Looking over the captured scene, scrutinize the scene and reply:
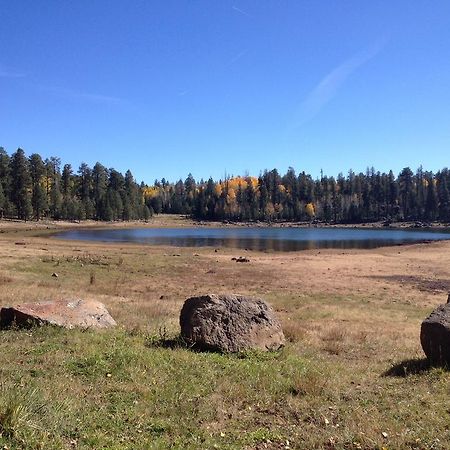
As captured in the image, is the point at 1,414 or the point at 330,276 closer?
the point at 1,414

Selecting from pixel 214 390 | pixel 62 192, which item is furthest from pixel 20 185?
pixel 214 390

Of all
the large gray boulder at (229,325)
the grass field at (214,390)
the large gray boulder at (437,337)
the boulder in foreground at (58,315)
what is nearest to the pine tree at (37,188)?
the grass field at (214,390)

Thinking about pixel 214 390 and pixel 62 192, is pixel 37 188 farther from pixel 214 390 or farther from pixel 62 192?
pixel 214 390

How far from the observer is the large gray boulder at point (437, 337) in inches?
428

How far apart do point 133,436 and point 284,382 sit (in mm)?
3822

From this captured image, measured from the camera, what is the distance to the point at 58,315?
1374 centimetres

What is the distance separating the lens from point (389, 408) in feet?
27.2

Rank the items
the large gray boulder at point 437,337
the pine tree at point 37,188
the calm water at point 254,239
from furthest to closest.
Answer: the pine tree at point 37,188, the calm water at point 254,239, the large gray boulder at point 437,337

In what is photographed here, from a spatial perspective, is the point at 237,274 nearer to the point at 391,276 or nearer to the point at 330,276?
the point at 330,276

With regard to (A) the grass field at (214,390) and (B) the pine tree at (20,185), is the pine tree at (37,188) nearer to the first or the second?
(B) the pine tree at (20,185)

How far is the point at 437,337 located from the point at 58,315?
409 inches

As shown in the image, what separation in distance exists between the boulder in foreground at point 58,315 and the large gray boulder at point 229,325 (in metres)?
3.23

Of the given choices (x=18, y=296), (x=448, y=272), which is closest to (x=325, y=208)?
(x=448, y=272)

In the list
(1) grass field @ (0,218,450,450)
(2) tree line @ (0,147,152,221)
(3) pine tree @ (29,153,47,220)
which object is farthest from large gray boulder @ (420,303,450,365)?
(3) pine tree @ (29,153,47,220)
